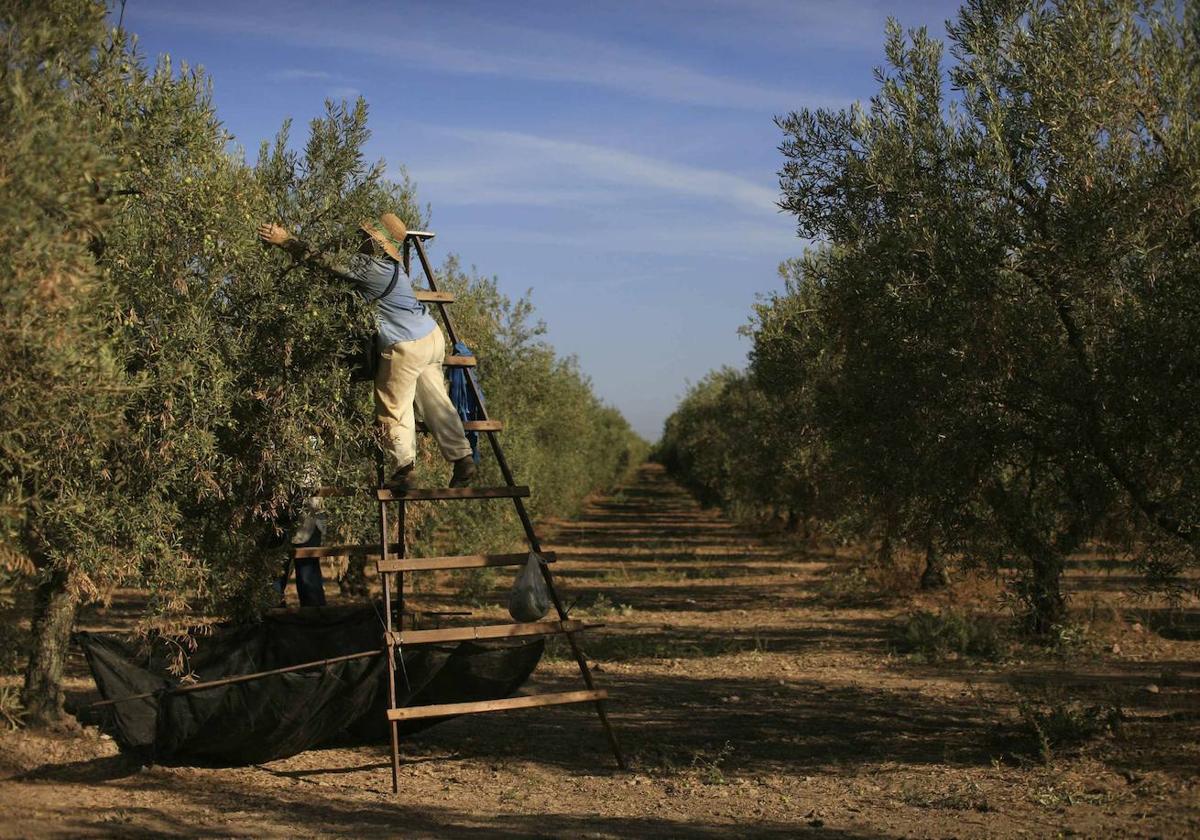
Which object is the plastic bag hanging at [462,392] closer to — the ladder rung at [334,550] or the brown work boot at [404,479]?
the brown work boot at [404,479]

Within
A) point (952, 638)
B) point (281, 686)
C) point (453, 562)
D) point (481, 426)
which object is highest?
point (481, 426)

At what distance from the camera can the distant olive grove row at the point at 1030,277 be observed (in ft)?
26.1

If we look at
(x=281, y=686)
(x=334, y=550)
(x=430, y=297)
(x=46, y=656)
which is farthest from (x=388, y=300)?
(x=46, y=656)

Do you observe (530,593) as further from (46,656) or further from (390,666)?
(46,656)

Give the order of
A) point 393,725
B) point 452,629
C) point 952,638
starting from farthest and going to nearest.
→ point 952,638, point 393,725, point 452,629

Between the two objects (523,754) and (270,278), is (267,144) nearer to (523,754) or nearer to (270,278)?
(270,278)

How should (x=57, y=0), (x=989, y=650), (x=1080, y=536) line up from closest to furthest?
1. (x=57, y=0)
2. (x=1080, y=536)
3. (x=989, y=650)

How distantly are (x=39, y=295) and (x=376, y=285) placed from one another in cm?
336

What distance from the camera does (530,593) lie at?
9.16 metres

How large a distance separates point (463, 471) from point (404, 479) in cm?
57

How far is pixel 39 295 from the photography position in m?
5.58

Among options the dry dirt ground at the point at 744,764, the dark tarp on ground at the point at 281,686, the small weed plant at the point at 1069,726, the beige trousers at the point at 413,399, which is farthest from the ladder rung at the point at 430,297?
the small weed plant at the point at 1069,726

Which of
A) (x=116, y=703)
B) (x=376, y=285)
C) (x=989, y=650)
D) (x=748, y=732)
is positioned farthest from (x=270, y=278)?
(x=989, y=650)

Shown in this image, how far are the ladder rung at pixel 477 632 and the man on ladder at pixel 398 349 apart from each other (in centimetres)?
122
